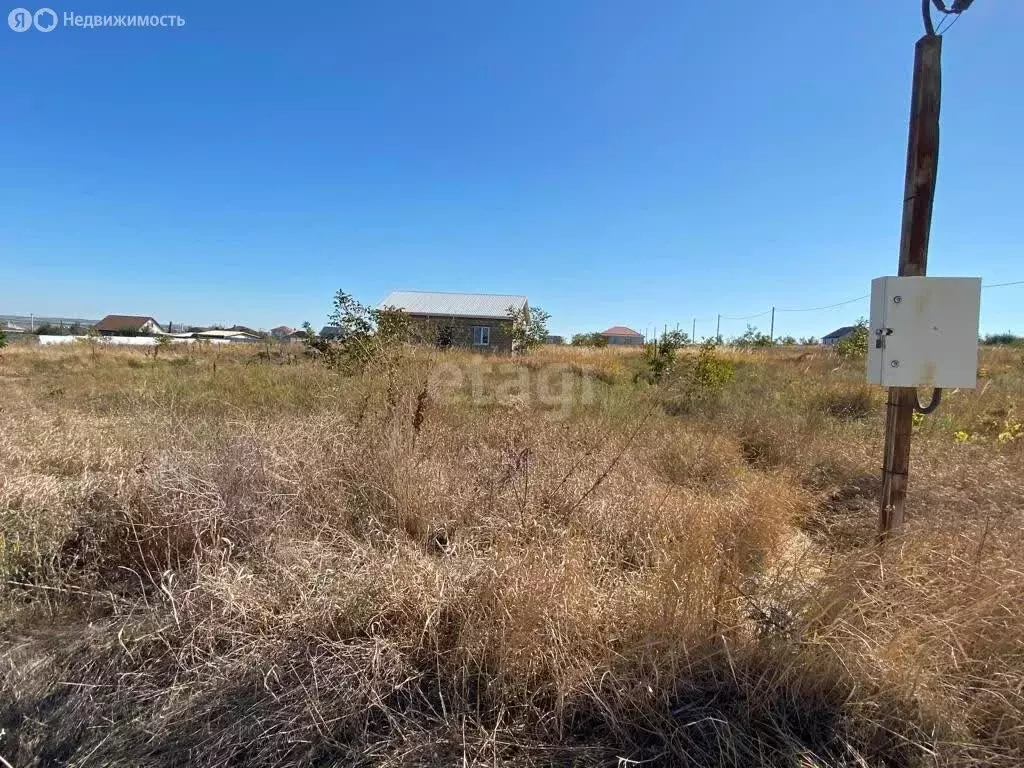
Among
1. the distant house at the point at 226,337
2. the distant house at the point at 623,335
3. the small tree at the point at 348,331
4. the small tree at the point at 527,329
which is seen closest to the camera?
the small tree at the point at 348,331

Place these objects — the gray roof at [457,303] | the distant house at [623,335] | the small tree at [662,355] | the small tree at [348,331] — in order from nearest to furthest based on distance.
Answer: the small tree at [348,331] < the small tree at [662,355] < the gray roof at [457,303] < the distant house at [623,335]

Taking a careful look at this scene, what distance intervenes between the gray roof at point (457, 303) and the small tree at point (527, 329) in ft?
→ 21.5

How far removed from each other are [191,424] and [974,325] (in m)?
4.68

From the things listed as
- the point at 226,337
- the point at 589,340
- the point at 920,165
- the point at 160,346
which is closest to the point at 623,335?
the point at 589,340

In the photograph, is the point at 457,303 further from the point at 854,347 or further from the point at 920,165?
the point at 920,165

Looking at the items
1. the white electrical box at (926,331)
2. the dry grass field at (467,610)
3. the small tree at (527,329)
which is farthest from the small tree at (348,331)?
the small tree at (527,329)

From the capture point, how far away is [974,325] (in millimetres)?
1804

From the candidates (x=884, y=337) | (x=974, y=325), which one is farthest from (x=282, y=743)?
(x=974, y=325)

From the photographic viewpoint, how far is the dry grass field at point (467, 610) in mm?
1370

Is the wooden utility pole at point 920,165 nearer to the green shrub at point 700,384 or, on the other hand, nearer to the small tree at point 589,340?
the green shrub at point 700,384

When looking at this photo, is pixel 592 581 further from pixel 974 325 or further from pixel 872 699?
pixel 974 325

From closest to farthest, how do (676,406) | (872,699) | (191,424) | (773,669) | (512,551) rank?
(872,699), (773,669), (512,551), (191,424), (676,406)

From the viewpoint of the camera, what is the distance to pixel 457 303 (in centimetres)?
3022

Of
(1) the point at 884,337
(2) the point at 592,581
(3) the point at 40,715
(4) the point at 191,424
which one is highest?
(1) the point at 884,337
